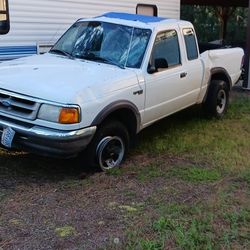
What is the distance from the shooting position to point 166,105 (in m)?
6.40

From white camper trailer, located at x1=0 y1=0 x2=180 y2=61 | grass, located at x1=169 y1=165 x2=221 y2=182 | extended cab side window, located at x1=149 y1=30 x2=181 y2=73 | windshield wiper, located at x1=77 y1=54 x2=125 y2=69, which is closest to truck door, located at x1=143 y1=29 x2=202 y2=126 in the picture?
extended cab side window, located at x1=149 y1=30 x2=181 y2=73

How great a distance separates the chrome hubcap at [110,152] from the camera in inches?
210

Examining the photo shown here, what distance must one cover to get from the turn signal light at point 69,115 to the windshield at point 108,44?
4.27ft

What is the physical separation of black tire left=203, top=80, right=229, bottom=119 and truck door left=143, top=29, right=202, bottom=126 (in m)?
0.71

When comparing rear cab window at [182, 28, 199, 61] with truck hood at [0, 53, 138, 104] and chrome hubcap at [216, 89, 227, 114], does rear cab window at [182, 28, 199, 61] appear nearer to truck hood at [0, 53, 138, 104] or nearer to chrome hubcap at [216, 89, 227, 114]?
chrome hubcap at [216, 89, 227, 114]

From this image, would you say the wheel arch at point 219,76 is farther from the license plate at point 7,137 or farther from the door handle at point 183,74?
the license plate at point 7,137

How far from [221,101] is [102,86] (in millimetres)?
3582

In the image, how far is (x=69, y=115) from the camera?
4.81m

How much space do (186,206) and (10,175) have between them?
6.49 feet

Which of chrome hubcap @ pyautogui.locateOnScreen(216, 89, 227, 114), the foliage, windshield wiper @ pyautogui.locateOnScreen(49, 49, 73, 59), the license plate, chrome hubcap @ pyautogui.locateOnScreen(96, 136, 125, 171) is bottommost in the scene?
the foliage

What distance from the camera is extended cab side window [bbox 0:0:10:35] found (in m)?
6.92

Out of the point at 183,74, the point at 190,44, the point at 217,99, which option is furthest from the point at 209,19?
the point at 183,74

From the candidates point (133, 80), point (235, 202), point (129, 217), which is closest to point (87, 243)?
point (129, 217)

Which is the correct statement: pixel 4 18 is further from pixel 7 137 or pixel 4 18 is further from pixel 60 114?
pixel 60 114
